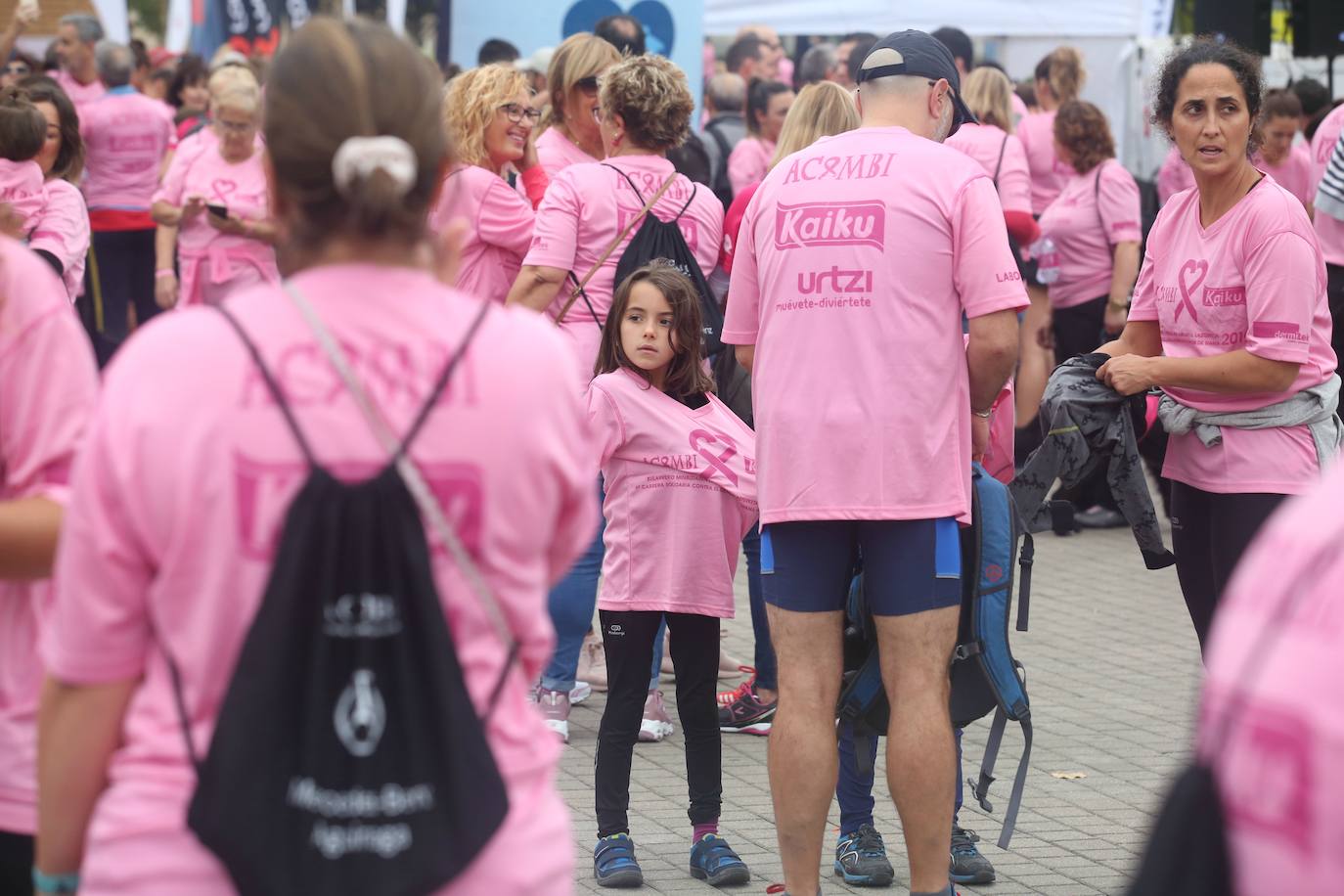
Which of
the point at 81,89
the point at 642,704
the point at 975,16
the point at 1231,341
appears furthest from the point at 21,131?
the point at 975,16

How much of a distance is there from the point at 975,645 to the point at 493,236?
106 inches

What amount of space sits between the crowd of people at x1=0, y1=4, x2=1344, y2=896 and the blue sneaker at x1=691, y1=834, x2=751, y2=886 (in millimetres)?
27

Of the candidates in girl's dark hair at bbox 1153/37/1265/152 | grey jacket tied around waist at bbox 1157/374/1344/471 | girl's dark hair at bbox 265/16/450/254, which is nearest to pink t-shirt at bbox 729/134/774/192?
girl's dark hair at bbox 1153/37/1265/152

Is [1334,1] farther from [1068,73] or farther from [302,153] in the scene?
[302,153]

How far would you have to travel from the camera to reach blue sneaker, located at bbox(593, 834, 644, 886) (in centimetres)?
478

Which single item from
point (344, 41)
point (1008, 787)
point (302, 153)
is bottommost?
point (1008, 787)

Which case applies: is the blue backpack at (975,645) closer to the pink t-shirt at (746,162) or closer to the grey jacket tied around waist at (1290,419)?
the grey jacket tied around waist at (1290,419)

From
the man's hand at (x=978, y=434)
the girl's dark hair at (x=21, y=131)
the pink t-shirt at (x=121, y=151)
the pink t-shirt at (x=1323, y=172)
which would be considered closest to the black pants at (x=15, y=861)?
the man's hand at (x=978, y=434)

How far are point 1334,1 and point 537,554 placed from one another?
10.9m

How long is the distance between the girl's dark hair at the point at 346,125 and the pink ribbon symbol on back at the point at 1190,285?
9.83 ft

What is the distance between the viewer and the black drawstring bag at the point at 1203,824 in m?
1.61

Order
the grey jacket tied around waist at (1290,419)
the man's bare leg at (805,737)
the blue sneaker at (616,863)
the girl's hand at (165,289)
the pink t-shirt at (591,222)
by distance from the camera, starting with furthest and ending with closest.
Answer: the girl's hand at (165,289), the pink t-shirt at (591,222), the blue sneaker at (616,863), the grey jacket tied around waist at (1290,419), the man's bare leg at (805,737)

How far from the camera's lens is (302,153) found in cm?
202

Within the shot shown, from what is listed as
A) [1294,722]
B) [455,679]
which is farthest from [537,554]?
[1294,722]
